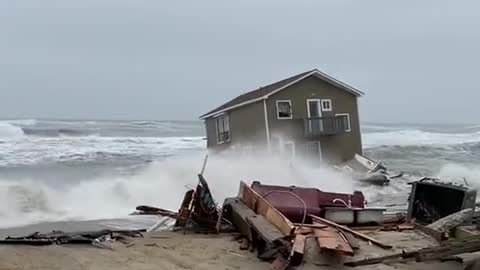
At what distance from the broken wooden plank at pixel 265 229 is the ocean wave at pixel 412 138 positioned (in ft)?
165

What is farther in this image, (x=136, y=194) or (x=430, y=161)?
(x=430, y=161)

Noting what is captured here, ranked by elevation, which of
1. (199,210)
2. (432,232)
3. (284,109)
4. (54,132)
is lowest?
(432,232)

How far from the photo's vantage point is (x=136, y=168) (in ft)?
126

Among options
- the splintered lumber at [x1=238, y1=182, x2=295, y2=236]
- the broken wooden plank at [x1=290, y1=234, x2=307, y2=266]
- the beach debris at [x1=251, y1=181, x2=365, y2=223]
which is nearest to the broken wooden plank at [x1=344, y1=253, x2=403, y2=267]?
the broken wooden plank at [x1=290, y1=234, x2=307, y2=266]

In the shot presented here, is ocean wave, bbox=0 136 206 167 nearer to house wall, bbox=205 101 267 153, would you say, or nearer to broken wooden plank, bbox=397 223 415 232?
house wall, bbox=205 101 267 153

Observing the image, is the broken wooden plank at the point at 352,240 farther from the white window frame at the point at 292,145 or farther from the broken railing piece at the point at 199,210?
the white window frame at the point at 292,145

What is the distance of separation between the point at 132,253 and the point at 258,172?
20.5 m

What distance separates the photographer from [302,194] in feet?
40.1

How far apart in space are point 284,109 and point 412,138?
37214 mm

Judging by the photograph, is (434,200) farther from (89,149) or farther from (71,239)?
(89,149)

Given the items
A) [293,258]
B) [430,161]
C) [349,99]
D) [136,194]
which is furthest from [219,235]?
[430,161]

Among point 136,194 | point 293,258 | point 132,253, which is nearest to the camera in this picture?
point 293,258

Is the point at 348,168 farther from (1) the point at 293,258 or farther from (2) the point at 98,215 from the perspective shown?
(1) the point at 293,258

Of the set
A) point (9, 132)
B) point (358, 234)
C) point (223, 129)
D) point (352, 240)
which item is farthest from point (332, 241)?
point (9, 132)
